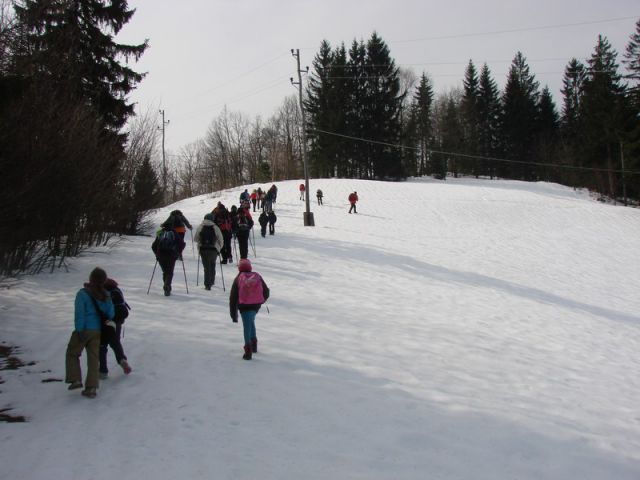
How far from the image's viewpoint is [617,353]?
10.8 m

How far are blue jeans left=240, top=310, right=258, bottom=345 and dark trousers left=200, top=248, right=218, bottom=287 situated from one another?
457 centimetres

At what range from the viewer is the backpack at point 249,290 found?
300 inches

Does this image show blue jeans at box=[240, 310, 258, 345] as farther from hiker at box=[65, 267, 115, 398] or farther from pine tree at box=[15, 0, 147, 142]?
pine tree at box=[15, 0, 147, 142]

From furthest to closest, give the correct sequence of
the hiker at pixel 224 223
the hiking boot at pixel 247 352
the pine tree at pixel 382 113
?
the pine tree at pixel 382 113, the hiker at pixel 224 223, the hiking boot at pixel 247 352

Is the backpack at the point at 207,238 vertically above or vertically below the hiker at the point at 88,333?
above

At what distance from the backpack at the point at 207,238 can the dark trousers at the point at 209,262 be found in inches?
4.2

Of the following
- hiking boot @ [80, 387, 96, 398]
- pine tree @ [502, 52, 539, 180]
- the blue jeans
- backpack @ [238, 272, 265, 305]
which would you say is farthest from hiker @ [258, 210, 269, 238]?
pine tree @ [502, 52, 539, 180]

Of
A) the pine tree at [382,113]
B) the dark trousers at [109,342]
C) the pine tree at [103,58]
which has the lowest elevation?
the dark trousers at [109,342]

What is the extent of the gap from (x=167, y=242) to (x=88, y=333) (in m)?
4.91

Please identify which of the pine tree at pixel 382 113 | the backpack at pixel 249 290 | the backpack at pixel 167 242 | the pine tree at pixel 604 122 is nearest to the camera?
the backpack at pixel 249 290

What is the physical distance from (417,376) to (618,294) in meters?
13.8

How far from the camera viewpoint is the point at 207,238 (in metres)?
12.1

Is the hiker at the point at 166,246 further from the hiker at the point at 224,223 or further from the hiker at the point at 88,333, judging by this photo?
the hiker at the point at 88,333

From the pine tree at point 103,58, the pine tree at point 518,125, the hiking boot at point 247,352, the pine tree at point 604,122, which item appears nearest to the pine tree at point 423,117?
the pine tree at point 518,125
